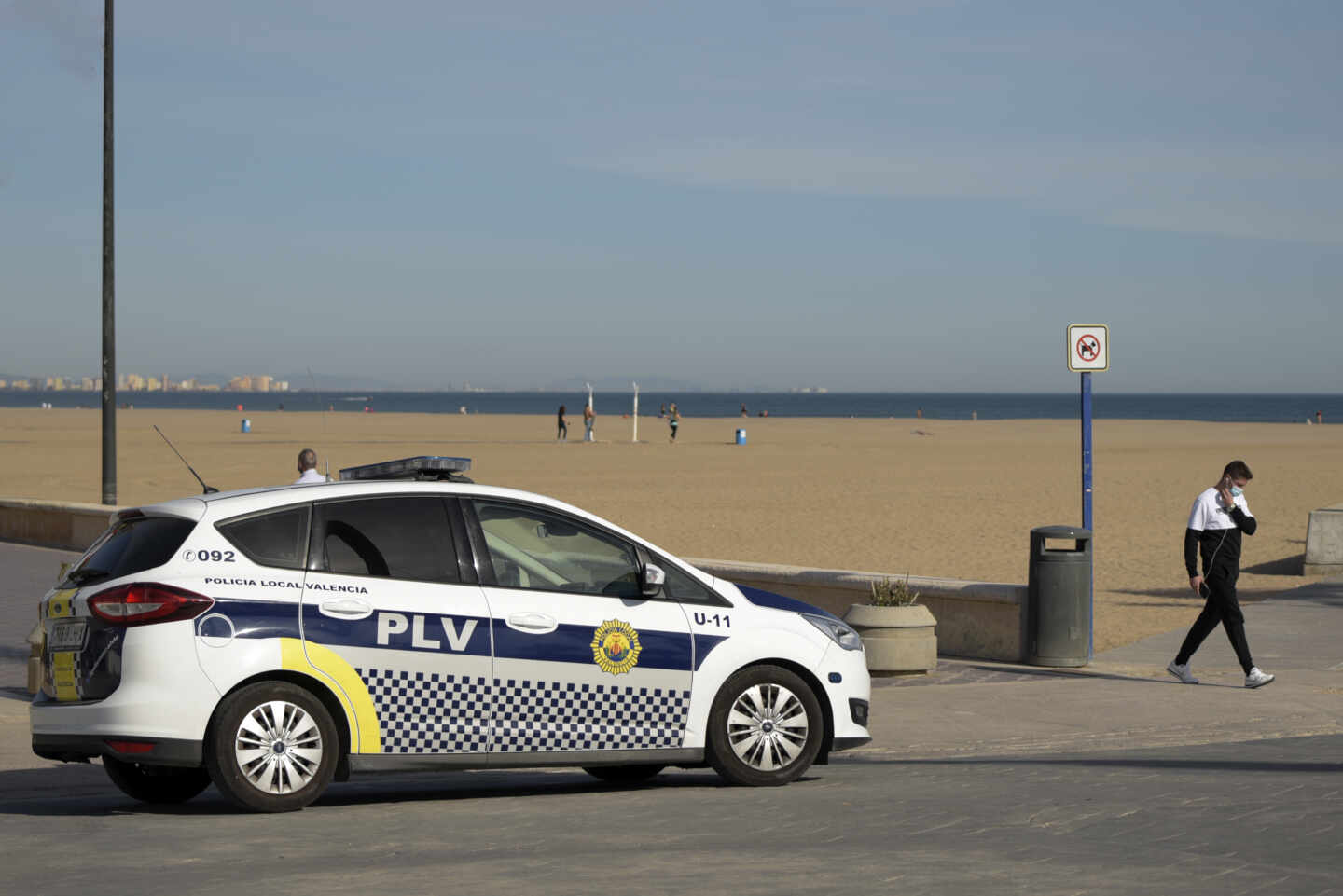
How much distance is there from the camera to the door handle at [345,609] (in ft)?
25.4

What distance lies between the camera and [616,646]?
823 centimetres

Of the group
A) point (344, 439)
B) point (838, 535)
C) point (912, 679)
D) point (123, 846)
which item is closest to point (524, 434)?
point (344, 439)

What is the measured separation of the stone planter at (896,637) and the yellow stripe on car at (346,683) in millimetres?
5761

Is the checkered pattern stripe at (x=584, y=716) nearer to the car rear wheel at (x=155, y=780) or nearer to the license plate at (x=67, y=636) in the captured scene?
the car rear wheel at (x=155, y=780)

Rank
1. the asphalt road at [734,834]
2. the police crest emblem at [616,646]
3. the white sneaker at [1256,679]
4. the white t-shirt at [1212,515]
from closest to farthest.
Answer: the asphalt road at [734,834], the police crest emblem at [616,646], the white sneaker at [1256,679], the white t-shirt at [1212,515]

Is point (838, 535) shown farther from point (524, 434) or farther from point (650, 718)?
point (524, 434)

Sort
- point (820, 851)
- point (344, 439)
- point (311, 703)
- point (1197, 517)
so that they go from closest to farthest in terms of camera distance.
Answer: point (820, 851)
point (311, 703)
point (1197, 517)
point (344, 439)

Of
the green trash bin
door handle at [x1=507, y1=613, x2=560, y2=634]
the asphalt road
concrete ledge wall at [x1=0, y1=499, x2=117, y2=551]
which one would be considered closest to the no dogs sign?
the green trash bin

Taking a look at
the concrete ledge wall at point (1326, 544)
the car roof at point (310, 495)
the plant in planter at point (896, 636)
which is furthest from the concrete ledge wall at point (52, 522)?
the concrete ledge wall at point (1326, 544)

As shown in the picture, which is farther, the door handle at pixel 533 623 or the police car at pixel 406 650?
the door handle at pixel 533 623

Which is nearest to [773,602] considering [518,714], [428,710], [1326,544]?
[518,714]

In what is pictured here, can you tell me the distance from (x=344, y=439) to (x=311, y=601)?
2673 inches

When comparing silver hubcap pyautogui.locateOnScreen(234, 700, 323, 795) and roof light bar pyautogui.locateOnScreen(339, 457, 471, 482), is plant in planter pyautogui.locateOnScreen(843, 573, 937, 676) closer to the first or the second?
roof light bar pyautogui.locateOnScreen(339, 457, 471, 482)

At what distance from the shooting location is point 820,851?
6.93 m
